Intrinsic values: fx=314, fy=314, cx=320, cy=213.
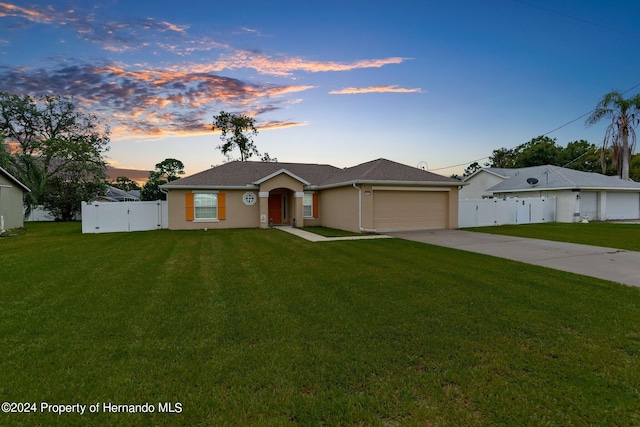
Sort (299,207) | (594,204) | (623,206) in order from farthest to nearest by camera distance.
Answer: (623,206) → (594,204) → (299,207)

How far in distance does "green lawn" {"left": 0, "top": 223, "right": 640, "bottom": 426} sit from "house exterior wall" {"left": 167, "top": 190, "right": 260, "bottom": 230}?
10206 millimetres

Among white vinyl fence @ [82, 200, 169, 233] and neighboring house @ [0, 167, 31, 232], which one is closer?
white vinyl fence @ [82, 200, 169, 233]

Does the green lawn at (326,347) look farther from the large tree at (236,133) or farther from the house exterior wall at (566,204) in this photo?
the large tree at (236,133)

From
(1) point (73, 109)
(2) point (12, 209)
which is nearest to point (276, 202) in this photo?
(2) point (12, 209)

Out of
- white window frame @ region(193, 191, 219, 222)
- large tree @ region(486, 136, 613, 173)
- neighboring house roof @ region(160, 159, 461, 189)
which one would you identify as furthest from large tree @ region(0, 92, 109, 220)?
large tree @ region(486, 136, 613, 173)

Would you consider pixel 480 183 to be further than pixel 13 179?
Yes

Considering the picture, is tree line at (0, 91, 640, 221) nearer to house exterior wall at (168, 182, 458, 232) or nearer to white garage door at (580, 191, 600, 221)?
white garage door at (580, 191, 600, 221)

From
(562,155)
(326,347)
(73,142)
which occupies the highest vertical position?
(562,155)

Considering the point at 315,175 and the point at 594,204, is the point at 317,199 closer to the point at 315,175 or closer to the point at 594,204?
the point at 315,175

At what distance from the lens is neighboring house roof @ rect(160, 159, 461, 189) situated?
15.6 metres

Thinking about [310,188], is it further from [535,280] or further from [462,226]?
[535,280]

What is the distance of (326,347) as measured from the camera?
3.51 metres

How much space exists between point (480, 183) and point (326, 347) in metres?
30.9

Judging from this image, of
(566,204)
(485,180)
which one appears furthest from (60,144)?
(566,204)
